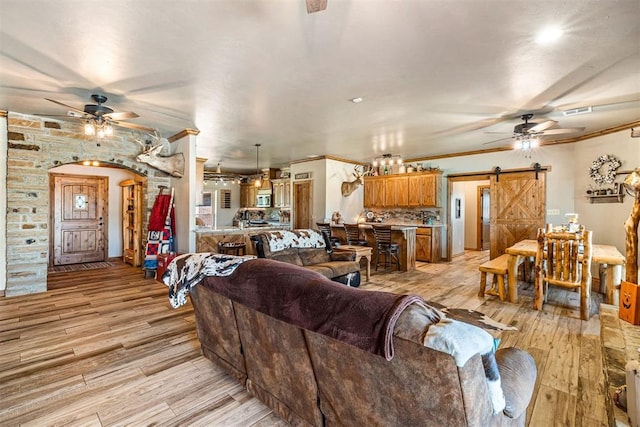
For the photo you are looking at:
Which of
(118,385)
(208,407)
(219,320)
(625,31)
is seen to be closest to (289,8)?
(219,320)

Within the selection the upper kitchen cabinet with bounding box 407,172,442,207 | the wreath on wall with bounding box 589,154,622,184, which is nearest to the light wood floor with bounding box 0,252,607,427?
the wreath on wall with bounding box 589,154,622,184

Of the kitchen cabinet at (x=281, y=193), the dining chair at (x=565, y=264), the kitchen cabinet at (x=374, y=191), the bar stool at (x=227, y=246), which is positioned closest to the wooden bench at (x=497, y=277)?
the dining chair at (x=565, y=264)

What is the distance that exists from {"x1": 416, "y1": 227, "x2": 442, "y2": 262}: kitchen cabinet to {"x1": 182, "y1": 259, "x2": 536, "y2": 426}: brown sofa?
6.14 metres

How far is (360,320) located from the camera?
1.18 meters

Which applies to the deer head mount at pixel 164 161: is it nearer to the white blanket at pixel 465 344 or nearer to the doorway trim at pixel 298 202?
the doorway trim at pixel 298 202

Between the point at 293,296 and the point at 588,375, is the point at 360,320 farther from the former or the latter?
the point at 588,375

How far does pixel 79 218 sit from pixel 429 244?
27.7ft

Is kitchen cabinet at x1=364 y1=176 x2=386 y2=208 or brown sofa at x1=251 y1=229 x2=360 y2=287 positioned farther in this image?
kitchen cabinet at x1=364 y1=176 x2=386 y2=208

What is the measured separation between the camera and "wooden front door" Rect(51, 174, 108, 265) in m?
6.69

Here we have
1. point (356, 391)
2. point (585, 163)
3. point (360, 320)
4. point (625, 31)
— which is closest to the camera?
point (360, 320)

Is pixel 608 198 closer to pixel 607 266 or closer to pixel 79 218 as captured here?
pixel 607 266

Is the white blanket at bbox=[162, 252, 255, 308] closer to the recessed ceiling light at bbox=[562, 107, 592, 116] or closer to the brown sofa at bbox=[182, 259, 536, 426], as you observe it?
the brown sofa at bbox=[182, 259, 536, 426]

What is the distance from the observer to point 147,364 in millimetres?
2527

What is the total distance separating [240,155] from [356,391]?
734 cm
